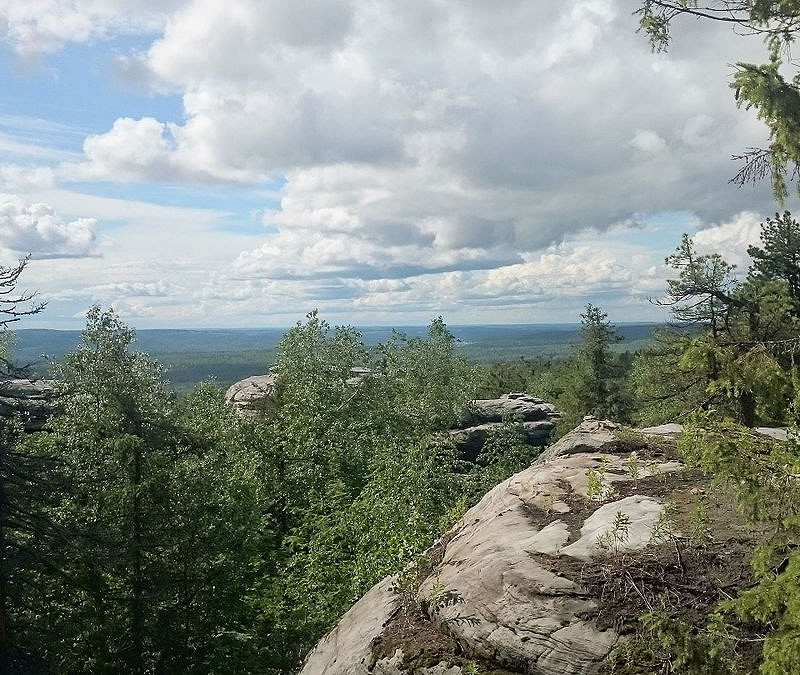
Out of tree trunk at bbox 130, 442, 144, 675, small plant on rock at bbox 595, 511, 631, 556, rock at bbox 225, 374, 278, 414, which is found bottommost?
tree trunk at bbox 130, 442, 144, 675

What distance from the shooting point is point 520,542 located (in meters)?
7.93

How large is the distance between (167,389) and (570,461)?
1217cm

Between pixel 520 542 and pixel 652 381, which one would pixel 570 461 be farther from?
pixel 652 381

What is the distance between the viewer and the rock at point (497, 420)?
31672mm

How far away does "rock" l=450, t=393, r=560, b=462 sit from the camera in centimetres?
3167

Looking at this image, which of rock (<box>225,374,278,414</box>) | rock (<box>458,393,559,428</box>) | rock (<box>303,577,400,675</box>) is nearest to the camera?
rock (<box>303,577,400,675</box>)

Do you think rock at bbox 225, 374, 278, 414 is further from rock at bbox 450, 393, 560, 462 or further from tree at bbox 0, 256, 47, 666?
tree at bbox 0, 256, 47, 666

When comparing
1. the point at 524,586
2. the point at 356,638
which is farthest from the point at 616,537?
the point at 356,638

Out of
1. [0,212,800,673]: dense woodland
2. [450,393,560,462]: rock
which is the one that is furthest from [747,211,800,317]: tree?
[450,393,560,462]: rock

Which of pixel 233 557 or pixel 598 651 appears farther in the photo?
pixel 233 557

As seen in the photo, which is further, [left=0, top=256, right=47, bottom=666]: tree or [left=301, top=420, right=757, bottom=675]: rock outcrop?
[left=0, top=256, right=47, bottom=666]: tree

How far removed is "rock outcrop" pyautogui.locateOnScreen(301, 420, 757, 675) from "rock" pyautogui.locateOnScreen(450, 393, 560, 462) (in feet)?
66.5

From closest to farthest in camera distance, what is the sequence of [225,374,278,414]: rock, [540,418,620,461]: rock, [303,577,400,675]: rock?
1. [303,577,400,675]: rock
2. [540,418,620,461]: rock
3. [225,374,278,414]: rock

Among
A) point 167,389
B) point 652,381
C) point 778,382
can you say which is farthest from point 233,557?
point 652,381
